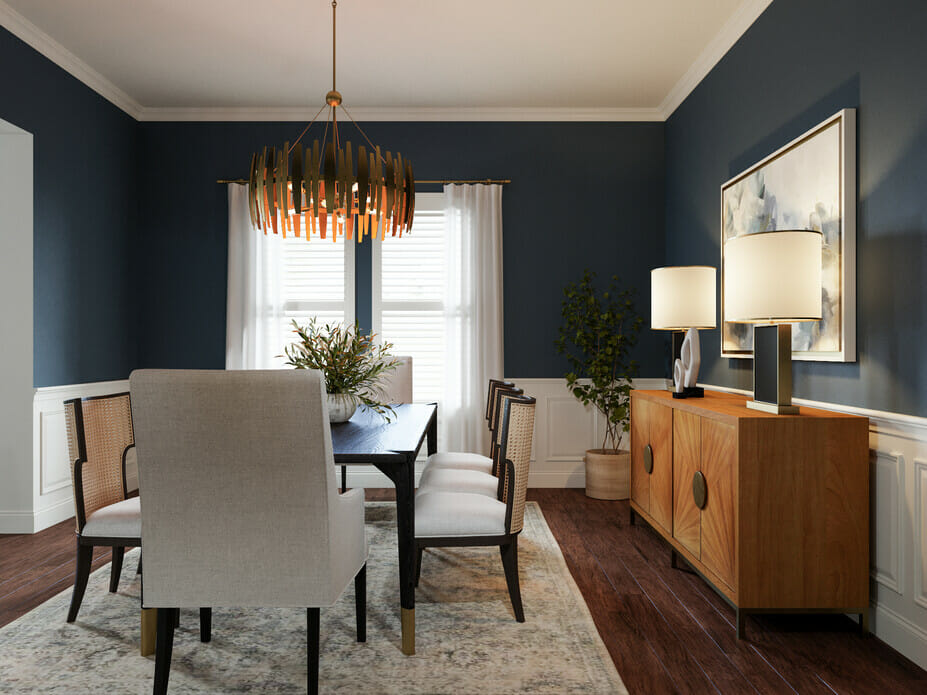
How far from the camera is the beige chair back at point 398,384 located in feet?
13.5

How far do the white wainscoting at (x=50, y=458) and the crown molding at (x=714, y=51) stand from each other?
14.8 feet

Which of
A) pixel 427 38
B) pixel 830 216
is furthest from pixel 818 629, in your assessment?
pixel 427 38

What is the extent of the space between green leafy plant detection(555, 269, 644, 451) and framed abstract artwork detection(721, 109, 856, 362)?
1.65 metres

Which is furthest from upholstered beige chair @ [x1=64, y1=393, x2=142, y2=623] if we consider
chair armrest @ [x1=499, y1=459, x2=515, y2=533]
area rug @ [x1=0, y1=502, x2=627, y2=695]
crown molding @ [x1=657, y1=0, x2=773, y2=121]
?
crown molding @ [x1=657, y1=0, x2=773, y2=121]

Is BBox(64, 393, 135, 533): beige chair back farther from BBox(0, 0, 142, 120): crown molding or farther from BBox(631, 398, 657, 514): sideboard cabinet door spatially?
BBox(631, 398, 657, 514): sideboard cabinet door

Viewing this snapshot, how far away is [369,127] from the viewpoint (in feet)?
16.0

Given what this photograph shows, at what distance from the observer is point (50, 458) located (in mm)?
3828

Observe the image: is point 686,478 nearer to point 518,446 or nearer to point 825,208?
point 518,446

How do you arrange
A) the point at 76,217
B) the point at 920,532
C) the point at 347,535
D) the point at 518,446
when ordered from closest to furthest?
1. the point at 347,535
2. the point at 920,532
3. the point at 518,446
4. the point at 76,217

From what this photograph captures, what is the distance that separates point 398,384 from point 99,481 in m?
2.01

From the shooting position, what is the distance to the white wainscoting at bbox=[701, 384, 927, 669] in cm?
210

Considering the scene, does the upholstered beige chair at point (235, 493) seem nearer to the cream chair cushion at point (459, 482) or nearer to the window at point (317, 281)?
the cream chair cushion at point (459, 482)

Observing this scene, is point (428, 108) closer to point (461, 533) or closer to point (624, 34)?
point (624, 34)

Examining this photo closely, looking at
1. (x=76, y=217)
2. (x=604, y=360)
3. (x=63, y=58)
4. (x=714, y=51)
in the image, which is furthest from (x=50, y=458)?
(x=714, y=51)
